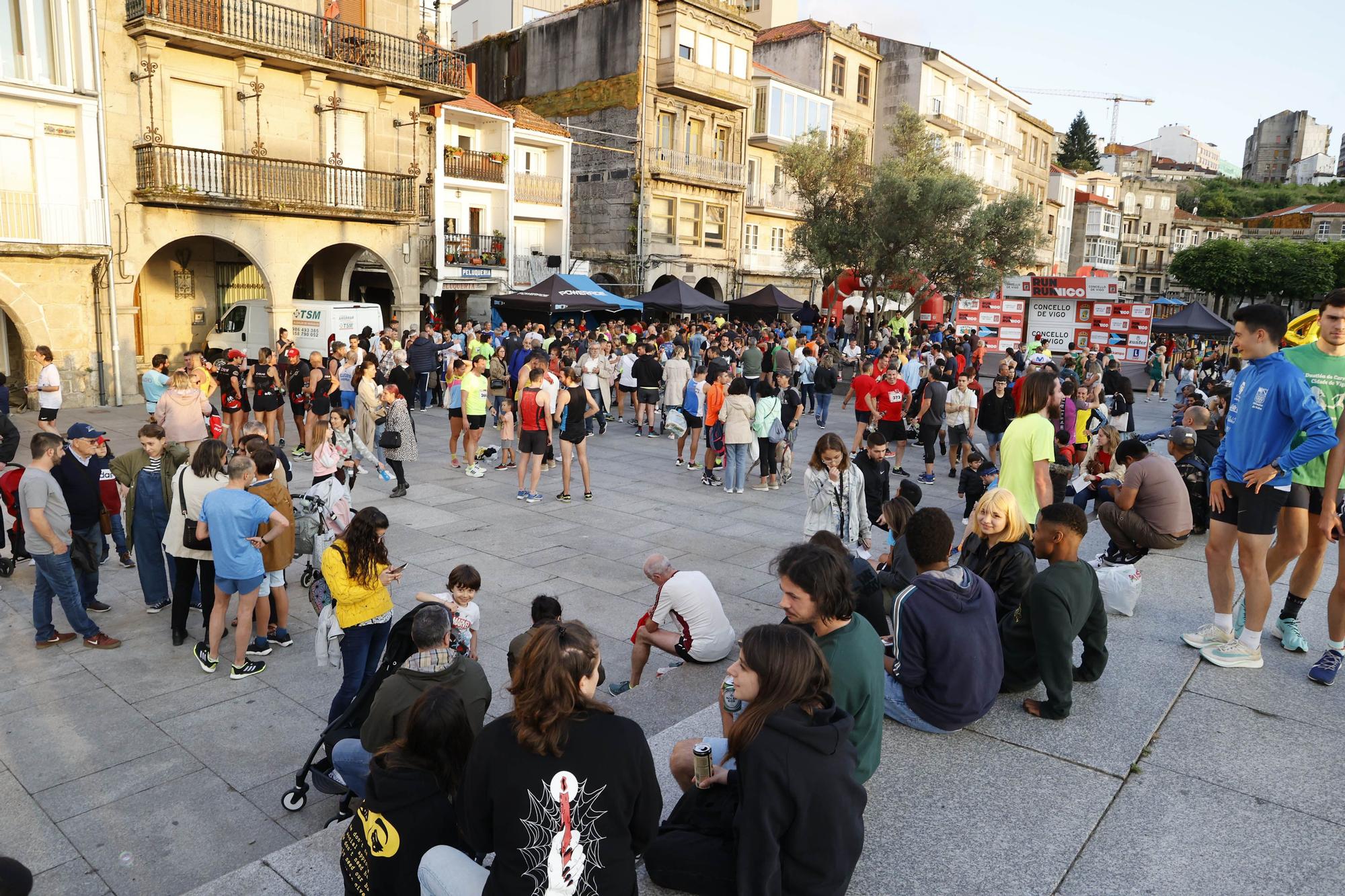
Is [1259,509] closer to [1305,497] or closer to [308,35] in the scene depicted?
[1305,497]

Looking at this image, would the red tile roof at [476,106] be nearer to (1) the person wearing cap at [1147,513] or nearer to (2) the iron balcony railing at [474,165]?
(2) the iron balcony railing at [474,165]

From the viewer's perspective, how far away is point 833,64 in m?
40.1

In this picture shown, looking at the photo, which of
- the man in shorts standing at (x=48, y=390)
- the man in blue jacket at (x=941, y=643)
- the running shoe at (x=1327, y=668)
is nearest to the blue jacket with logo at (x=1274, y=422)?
the running shoe at (x=1327, y=668)

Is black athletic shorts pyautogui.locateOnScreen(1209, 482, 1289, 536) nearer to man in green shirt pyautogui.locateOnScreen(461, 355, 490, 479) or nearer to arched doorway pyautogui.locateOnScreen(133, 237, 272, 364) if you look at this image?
man in green shirt pyautogui.locateOnScreen(461, 355, 490, 479)

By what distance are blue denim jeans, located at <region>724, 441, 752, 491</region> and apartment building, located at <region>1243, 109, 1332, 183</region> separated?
14900 centimetres

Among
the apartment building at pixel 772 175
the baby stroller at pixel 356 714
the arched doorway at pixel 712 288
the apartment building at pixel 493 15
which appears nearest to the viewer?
the baby stroller at pixel 356 714

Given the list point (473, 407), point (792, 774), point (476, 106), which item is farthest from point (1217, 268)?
point (792, 774)

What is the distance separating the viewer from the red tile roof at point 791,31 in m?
39.3

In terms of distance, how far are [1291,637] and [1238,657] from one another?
1.64ft

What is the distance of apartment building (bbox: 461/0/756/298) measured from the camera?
3173 cm

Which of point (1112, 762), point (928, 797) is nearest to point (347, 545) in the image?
point (928, 797)

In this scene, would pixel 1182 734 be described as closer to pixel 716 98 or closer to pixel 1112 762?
pixel 1112 762

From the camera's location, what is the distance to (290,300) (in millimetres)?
21344

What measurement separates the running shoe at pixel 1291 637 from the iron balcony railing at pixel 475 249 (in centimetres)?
2477
